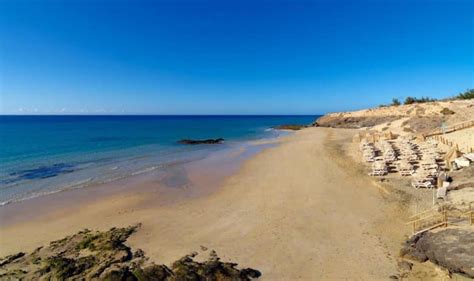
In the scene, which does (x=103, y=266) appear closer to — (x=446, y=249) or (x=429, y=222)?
Result: (x=446, y=249)

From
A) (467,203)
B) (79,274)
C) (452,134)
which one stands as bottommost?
(79,274)

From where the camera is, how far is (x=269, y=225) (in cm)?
1171

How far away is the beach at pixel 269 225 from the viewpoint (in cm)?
909

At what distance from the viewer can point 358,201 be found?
46.1ft

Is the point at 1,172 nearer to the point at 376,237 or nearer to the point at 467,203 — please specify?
the point at 376,237

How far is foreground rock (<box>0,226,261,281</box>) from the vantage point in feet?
27.3

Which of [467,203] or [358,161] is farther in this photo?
[358,161]

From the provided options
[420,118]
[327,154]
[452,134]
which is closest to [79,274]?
[327,154]

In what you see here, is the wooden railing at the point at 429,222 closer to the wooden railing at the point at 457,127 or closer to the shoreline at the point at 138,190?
the shoreline at the point at 138,190

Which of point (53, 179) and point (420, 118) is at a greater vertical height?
point (420, 118)

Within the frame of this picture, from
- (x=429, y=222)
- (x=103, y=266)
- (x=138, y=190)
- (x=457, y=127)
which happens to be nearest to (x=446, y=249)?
(x=429, y=222)

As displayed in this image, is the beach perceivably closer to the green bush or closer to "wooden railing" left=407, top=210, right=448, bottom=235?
"wooden railing" left=407, top=210, right=448, bottom=235

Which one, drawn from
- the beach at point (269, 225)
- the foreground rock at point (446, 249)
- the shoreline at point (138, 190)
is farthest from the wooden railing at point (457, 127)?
the foreground rock at point (446, 249)

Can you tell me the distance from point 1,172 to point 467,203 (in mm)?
29754
